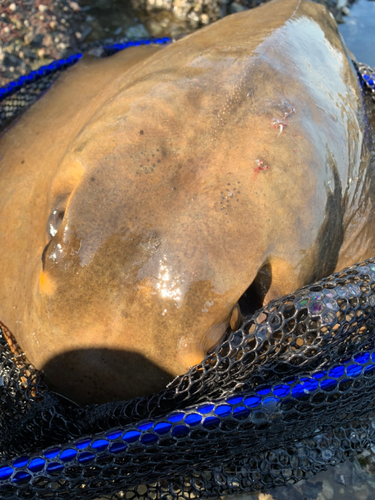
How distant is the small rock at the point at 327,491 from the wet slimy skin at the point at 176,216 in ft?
4.79

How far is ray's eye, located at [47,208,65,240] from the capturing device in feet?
7.86

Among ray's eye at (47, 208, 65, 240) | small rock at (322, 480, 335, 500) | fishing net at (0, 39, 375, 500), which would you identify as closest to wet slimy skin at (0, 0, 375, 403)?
ray's eye at (47, 208, 65, 240)

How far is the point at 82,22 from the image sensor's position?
→ 222 inches

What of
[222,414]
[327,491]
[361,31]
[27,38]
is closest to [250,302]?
[222,414]

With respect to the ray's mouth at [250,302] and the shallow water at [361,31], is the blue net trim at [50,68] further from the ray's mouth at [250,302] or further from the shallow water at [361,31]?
the ray's mouth at [250,302]

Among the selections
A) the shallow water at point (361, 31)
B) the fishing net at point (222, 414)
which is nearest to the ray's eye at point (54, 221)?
the fishing net at point (222, 414)

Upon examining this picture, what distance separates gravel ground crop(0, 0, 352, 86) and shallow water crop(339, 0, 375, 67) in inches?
9.2

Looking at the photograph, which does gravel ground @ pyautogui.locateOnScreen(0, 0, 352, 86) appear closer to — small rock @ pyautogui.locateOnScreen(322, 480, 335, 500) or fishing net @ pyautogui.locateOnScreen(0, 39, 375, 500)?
fishing net @ pyautogui.locateOnScreen(0, 39, 375, 500)

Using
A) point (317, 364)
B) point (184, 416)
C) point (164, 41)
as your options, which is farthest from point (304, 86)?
point (164, 41)

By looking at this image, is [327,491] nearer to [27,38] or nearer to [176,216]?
[176,216]

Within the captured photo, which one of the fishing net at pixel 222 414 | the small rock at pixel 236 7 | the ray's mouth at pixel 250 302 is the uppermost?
the small rock at pixel 236 7

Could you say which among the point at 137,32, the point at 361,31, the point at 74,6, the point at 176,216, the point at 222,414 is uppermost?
Result: the point at 74,6

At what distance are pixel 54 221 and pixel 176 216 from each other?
2.47 ft

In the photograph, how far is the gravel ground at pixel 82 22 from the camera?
5000 millimetres
